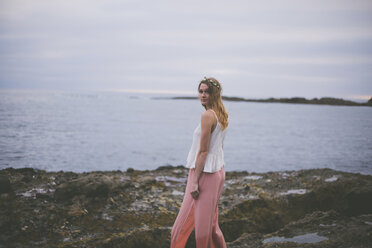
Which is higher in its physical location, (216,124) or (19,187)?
(216,124)

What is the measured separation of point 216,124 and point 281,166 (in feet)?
55.2

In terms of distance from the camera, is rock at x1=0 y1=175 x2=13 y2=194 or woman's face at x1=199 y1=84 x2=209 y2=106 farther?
rock at x1=0 y1=175 x2=13 y2=194

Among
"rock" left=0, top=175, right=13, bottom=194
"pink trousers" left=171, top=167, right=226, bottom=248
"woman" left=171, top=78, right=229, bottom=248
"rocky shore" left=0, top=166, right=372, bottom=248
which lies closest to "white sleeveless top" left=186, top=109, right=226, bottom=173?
"woman" left=171, top=78, right=229, bottom=248

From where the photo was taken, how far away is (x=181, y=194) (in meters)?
7.96

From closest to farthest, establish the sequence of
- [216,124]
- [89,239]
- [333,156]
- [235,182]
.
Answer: [216,124] → [89,239] → [235,182] → [333,156]

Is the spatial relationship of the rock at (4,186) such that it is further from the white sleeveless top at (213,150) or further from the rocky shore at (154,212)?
the white sleeveless top at (213,150)

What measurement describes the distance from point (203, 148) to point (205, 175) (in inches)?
16.2

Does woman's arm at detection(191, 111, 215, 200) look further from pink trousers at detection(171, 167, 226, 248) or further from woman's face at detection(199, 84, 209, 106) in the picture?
woman's face at detection(199, 84, 209, 106)

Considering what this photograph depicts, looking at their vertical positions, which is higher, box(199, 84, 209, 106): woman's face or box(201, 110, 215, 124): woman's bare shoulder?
box(199, 84, 209, 106): woman's face

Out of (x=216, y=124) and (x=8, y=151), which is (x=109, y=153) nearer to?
(x=8, y=151)

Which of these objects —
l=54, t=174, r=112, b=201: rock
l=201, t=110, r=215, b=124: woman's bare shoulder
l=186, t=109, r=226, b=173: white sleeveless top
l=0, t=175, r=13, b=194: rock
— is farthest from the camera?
l=54, t=174, r=112, b=201: rock

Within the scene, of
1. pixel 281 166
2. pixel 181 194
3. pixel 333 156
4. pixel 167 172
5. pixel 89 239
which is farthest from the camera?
pixel 333 156

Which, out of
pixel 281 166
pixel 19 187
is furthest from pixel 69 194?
pixel 281 166

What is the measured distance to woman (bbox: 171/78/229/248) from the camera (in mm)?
3605
